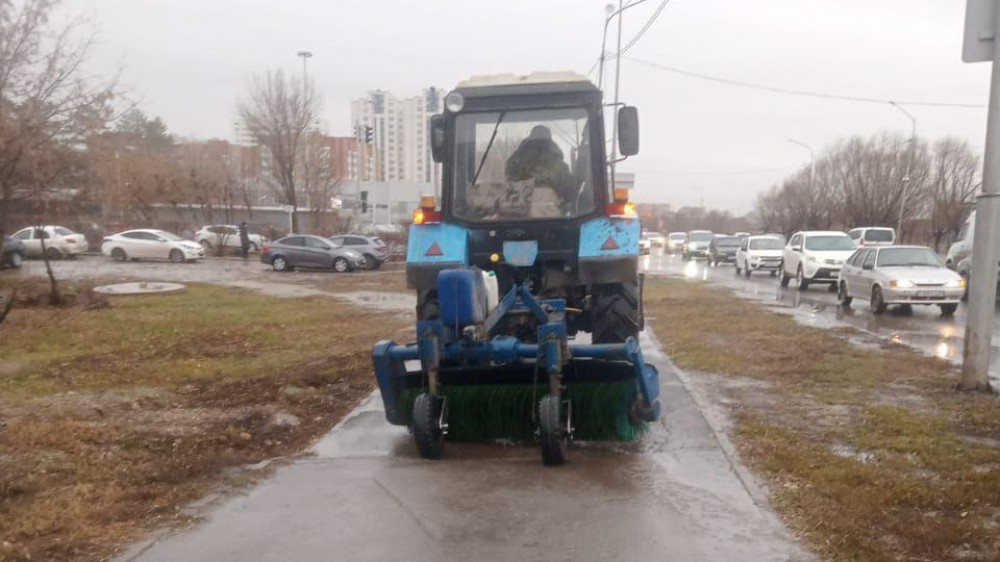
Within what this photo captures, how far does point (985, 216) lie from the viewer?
25.5 ft

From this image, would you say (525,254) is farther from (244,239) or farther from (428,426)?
(244,239)

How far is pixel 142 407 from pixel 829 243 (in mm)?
21133

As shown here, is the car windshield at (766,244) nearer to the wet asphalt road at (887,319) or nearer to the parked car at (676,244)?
the wet asphalt road at (887,319)

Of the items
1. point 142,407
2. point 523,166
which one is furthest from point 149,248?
point 523,166

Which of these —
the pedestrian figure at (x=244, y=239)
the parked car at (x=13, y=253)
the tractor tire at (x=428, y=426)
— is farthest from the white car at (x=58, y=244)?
the tractor tire at (x=428, y=426)

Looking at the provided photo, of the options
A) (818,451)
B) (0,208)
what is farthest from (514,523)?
(0,208)

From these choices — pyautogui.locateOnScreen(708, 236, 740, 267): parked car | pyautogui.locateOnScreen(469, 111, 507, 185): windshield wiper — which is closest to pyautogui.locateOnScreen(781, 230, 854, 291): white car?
pyautogui.locateOnScreen(708, 236, 740, 267): parked car

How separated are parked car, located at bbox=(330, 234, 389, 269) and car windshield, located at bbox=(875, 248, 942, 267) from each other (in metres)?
21.7

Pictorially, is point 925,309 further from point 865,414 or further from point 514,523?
point 514,523

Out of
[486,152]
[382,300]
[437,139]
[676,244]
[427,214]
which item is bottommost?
[676,244]

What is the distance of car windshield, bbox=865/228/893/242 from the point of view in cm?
3297

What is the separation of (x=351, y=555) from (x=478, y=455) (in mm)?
1893

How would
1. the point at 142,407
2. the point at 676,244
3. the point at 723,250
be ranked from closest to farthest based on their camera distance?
the point at 142,407 → the point at 723,250 → the point at 676,244

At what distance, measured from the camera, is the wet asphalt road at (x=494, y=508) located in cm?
425
